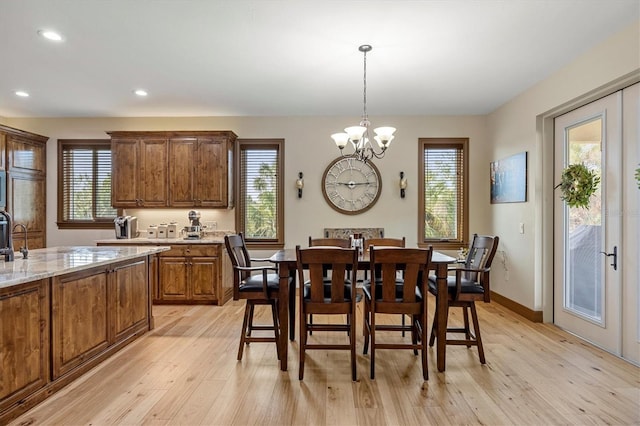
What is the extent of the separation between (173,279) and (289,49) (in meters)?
3.42

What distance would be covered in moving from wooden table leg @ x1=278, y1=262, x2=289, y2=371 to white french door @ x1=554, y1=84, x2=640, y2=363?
9.47 feet

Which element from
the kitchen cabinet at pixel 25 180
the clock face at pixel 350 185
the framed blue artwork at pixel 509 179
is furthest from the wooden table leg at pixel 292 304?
the kitchen cabinet at pixel 25 180

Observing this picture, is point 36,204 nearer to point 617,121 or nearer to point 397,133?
point 397,133

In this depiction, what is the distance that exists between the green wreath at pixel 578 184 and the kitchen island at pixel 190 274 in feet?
13.6

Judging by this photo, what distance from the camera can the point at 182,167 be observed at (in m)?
5.26

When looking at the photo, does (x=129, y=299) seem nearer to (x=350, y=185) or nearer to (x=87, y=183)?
(x=87, y=183)

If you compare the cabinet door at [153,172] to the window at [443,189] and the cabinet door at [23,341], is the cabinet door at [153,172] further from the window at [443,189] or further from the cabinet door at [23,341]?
the window at [443,189]

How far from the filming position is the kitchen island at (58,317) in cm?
216

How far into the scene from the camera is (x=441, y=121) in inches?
221

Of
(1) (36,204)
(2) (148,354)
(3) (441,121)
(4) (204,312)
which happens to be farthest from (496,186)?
(1) (36,204)

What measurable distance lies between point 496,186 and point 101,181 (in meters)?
6.04

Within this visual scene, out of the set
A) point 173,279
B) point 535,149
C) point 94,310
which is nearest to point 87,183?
point 173,279

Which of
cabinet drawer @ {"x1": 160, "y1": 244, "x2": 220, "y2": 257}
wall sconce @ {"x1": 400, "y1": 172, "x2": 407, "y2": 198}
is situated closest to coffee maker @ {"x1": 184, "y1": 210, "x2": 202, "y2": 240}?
cabinet drawer @ {"x1": 160, "y1": 244, "x2": 220, "y2": 257}

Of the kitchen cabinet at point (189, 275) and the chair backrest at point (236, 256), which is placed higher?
the chair backrest at point (236, 256)
